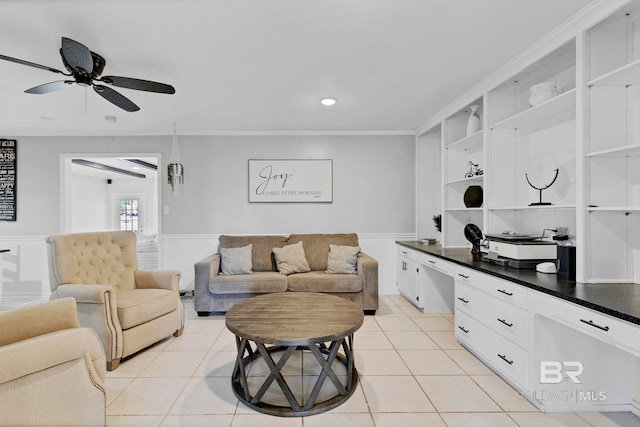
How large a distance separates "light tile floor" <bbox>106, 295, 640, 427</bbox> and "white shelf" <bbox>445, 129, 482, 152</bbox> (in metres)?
1.99

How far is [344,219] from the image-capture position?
474 centimetres

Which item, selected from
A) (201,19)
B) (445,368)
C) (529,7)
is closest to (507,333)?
(445,368)

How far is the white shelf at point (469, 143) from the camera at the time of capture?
3247mm

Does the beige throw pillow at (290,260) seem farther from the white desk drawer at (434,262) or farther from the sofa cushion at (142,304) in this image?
the white desk drawer at (434,262)

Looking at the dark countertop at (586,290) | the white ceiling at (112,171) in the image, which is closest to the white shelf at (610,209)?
the dark countertop at (586,290)

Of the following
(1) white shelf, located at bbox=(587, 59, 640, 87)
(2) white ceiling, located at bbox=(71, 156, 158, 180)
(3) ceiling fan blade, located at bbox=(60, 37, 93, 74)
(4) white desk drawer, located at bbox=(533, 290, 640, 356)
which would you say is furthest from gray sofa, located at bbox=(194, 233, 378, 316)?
(2) white ceiling, located at bbox=(71, 156, 158, 180)

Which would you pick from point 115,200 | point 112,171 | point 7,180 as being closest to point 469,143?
point 7,180

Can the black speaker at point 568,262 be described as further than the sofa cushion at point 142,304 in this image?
No

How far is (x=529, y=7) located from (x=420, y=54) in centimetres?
73

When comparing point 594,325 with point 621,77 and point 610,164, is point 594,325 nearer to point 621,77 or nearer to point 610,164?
point 610,164

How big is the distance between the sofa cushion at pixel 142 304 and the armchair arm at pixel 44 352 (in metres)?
1.05

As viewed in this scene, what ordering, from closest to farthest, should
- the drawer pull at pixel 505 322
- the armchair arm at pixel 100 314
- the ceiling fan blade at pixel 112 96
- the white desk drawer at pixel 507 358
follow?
the white desk drawer at pixel 507 358 → the drawer pull at pixel 505 322 → the ceiling fan blade at pixel 112 96 → the armchair arm at pixel 100 314

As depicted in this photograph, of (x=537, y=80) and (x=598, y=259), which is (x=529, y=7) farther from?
(x=598, y=259)

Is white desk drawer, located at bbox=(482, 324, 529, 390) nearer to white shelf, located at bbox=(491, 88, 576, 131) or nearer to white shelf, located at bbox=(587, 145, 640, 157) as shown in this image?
white shelf, located at bbox=(587, 145, 640, 157)
